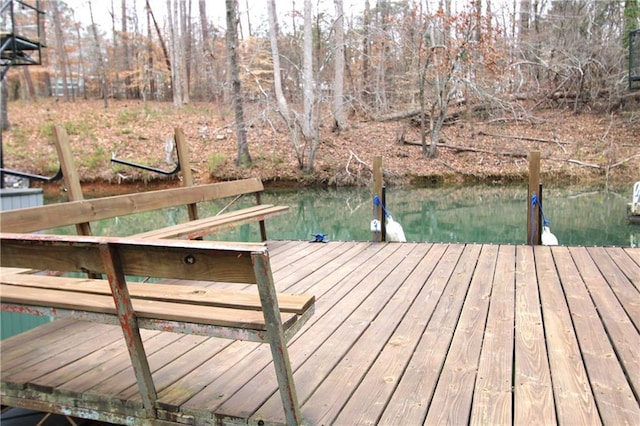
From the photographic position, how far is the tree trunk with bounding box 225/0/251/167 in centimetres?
1483

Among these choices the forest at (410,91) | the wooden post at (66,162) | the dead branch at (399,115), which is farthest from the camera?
the dead branch at (399,115)

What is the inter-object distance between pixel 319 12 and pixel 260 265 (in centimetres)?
1925

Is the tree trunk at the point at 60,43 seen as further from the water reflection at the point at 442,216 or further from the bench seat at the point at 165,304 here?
the bench seat at the point at 165,304

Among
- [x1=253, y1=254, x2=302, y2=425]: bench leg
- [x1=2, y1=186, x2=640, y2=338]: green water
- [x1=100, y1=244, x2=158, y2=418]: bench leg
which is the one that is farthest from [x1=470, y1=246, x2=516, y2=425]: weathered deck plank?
[x1=2, y1=186, x2=640, y2=338]: green water

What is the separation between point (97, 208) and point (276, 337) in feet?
8.12

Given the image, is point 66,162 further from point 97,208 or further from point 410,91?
point 410,91

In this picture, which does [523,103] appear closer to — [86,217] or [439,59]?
[439,59]

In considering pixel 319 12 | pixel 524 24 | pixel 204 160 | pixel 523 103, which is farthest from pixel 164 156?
pixel 524 24

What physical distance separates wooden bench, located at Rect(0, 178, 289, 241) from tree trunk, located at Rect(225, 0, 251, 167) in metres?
9.70

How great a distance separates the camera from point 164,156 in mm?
16344

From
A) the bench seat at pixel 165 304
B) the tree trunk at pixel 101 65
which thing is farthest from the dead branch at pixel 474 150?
the bench seat at pixel 165 304

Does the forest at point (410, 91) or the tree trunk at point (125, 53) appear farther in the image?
the tree trunk at point (125, 53)

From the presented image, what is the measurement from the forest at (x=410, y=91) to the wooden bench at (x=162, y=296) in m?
11.5

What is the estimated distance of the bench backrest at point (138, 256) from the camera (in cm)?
171
